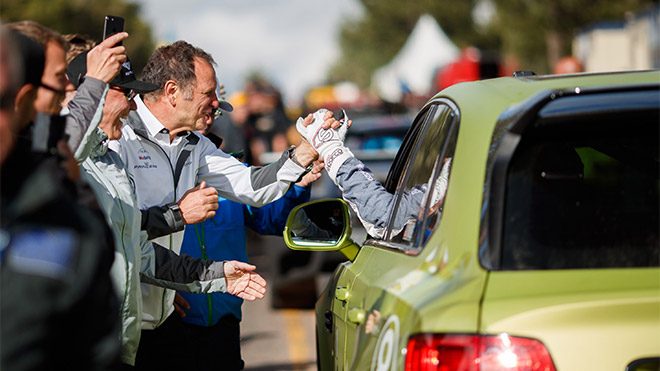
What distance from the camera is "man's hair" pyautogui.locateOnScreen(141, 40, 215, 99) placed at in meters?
6.21

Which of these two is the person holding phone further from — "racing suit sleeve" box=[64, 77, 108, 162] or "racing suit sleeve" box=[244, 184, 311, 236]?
"racing suit sleeve" box=[244, 184, 311, 236]

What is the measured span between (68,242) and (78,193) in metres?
0.55

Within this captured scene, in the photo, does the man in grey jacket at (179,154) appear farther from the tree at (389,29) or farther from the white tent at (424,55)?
the tree at (389,29)

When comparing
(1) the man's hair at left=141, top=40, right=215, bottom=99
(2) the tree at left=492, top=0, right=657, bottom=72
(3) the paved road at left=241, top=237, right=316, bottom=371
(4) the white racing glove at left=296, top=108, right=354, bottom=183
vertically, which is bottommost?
(2) the tree at left=492, top=0, right=657, bottom=72

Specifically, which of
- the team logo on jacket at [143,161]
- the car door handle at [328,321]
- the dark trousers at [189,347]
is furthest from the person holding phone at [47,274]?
the dark trousers at [189,347]

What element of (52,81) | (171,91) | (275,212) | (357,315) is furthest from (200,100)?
(52,81)

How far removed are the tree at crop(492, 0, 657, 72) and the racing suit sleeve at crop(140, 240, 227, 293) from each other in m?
56.9

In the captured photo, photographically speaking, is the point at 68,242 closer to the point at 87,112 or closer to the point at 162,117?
the point at 87,112

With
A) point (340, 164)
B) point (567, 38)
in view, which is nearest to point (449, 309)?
point (340, 164)

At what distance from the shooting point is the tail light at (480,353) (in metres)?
3.52

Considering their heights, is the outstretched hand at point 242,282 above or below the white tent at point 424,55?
above

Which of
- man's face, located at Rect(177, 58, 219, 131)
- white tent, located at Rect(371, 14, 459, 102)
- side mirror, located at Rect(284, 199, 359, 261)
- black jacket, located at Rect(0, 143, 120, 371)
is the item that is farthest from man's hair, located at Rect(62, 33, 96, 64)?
white tent, located at Rect(371, 14, 459, 102)

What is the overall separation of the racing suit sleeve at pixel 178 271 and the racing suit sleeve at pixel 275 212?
827 mm

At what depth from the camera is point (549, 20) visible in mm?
68375
